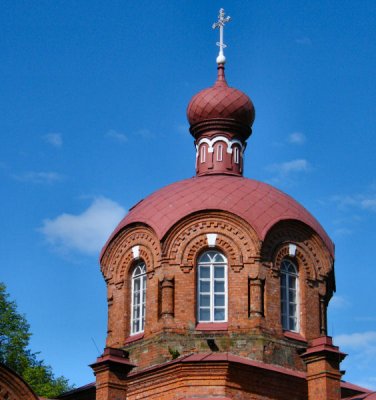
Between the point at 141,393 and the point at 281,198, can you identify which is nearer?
the point at 141,393

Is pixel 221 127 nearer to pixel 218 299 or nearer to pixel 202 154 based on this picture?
pixel 202 154

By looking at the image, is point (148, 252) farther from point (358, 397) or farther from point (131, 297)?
point (358, 397)

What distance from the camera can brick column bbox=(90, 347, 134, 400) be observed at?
71.7 feet

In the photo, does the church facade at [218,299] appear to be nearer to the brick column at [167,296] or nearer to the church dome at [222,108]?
the brick column at [167,296]

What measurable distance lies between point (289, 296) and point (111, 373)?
4.47 meters

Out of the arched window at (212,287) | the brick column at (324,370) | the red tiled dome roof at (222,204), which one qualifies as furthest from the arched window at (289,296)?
the brick column at (324,370)

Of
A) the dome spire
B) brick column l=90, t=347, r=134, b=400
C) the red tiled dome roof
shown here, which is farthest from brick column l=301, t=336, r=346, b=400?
the dome spire

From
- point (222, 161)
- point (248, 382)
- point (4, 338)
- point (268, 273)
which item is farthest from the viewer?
point (4, 338)

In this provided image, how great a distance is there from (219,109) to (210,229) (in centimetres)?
370

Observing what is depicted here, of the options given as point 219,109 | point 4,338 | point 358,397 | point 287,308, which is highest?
point 219,109

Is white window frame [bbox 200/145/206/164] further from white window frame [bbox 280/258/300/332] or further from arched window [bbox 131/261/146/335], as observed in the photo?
white window frame [bbox 280/258/300/332]

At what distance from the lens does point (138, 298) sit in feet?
81.0

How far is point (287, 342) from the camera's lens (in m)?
23.6

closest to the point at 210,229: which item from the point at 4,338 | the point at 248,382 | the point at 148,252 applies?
the point at 148,252
